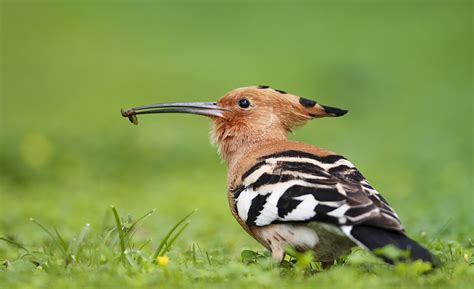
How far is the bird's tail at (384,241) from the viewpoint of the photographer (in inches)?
142

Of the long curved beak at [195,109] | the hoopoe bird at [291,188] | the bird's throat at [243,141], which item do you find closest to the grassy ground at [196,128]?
the hoopoe bird at [291,188]

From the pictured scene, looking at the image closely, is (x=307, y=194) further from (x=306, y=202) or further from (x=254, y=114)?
(x=254, y=114)

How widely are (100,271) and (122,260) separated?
15 cm

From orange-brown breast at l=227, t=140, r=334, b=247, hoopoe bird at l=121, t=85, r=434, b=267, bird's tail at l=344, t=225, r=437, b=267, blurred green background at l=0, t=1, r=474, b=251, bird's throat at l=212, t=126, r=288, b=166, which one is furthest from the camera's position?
blurred green background at l=0, t=1, r=474, b=251

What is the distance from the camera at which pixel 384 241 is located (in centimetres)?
363

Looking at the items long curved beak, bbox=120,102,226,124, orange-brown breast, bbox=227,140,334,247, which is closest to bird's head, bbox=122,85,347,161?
long curved beak, bbox=120,102,226,124

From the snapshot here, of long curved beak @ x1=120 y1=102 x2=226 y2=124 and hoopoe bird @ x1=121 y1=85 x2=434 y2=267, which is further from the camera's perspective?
long curved beak @ x1=120 y1=102 x2=226 y2=124

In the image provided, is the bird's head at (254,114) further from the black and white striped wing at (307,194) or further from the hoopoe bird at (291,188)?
the black and white striped wing at (307,194)

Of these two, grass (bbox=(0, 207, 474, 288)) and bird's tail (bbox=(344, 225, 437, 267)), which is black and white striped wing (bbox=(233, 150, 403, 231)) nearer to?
bird's tail (bbox=(344, 225, 437, 267))

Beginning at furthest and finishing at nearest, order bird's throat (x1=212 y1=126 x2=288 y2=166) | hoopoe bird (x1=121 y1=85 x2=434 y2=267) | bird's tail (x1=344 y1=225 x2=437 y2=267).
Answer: bird's throat (x1=212 y1=126 x2=288 y2=166) → hoopoe bird (x1=121 y1=85 x2=434 y2=267) → bird's tail (x1=344 y1=225 x2=437 y2=267)

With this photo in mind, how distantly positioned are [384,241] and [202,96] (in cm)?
920

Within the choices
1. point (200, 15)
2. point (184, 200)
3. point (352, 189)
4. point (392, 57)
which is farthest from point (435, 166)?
point (200, 15)

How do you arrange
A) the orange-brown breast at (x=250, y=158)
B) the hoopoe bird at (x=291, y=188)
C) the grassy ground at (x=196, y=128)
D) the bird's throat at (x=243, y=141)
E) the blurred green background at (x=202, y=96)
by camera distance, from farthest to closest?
the blurred green background at (x=202, y=96) → the bird's throat at (x=243, y=141) → the orange-brown breast at (x=250, y=158) → the grassy ground at (x=196, y=128) → the hoopoe bird at (x=291, y=188)

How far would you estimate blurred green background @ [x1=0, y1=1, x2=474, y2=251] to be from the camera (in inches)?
289
